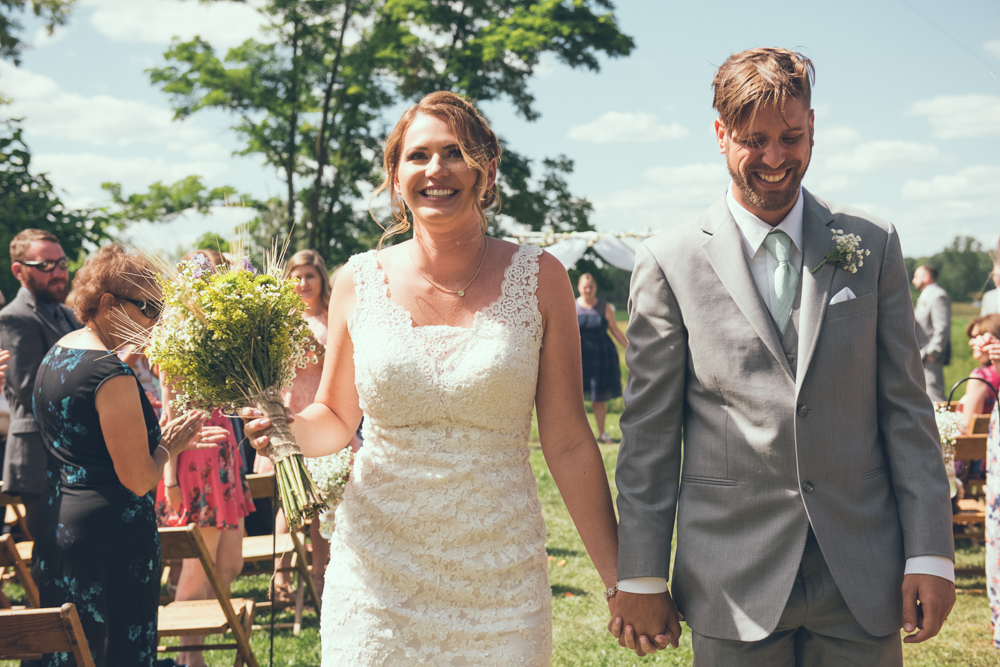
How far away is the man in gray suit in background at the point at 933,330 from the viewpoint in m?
10.9

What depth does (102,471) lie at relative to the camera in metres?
3.52

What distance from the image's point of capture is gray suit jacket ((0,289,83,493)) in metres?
5.67

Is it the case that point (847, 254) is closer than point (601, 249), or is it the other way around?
point (847, 254)

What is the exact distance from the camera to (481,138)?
9.29 feet

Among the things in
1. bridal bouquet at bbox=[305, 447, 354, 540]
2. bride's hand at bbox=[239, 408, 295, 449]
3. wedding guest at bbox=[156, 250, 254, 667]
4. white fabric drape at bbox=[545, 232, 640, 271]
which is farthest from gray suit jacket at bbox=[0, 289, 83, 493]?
white fabric drape at bbox=[545, 232, 640, 271]

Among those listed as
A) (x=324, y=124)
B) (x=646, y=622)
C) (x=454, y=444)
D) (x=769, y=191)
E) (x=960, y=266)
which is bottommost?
(x=646, y=622)

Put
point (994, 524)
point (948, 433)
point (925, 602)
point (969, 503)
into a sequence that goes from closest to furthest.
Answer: point (925, 602)
point (994, 524)
point (948, 433)
point (969, 503)

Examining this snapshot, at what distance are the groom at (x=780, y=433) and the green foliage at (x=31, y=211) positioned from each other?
11.4 m

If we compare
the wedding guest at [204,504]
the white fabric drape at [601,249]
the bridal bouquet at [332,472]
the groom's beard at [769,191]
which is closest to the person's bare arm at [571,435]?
the groom's beard at [769,191]

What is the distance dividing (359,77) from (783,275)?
69.2 ft

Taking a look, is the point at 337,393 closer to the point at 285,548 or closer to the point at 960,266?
the point at 285,548

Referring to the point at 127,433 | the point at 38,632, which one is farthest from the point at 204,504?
the point at 38,632

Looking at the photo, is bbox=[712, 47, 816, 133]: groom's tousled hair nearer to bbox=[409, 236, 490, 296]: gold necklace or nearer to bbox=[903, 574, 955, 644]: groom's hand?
bbox=[409, 236, 490, 296]: gold necklace

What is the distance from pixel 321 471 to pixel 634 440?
2592mm
